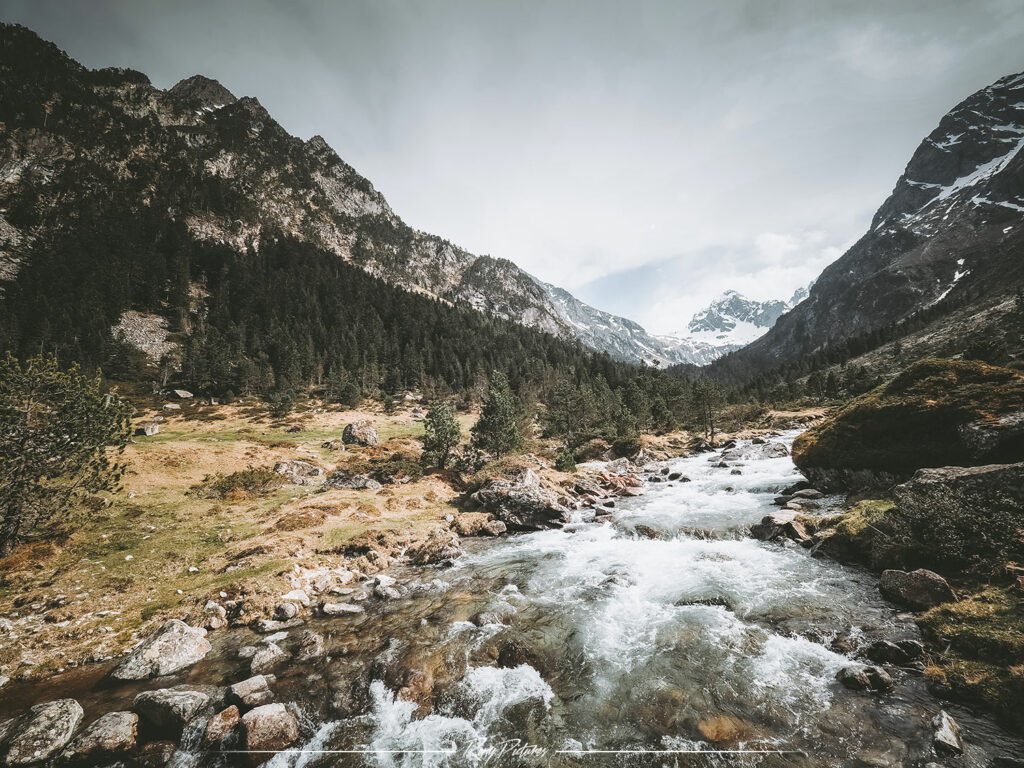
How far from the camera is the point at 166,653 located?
39.8 feet

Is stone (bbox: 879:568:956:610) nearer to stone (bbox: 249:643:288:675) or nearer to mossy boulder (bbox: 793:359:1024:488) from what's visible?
mossy boulder (bbox: 793:359:1024:488)

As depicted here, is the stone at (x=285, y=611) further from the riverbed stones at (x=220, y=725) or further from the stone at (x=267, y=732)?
the stone at (x=267, y=732)

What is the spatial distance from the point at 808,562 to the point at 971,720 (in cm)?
932

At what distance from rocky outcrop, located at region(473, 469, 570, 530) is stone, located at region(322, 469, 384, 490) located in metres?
11.4

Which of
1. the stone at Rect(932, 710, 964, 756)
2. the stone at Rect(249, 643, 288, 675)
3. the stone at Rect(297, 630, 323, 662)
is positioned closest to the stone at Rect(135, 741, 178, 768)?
the stone at Rect(249, 643, 288, 675)

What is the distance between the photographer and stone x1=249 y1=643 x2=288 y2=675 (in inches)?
470

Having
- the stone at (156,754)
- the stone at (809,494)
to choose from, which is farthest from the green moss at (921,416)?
the stone at (156,754)

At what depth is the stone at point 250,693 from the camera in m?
10.2

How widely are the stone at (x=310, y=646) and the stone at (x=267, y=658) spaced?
0.51 m

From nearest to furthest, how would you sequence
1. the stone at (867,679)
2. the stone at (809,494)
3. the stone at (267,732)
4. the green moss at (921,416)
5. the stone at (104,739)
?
the stone at (104,739) → the stone at (267,732) → the stone at (867,679) → the green moss at (921,416) → the stone at (809,494)

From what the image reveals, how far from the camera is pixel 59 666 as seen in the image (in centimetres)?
1159

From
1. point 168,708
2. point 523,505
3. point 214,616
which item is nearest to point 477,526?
point 523,505

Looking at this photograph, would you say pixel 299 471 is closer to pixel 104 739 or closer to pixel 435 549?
pixel 435 549

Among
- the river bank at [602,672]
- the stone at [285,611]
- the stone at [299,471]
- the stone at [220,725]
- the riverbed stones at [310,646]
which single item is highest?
the stone at [299,471]
